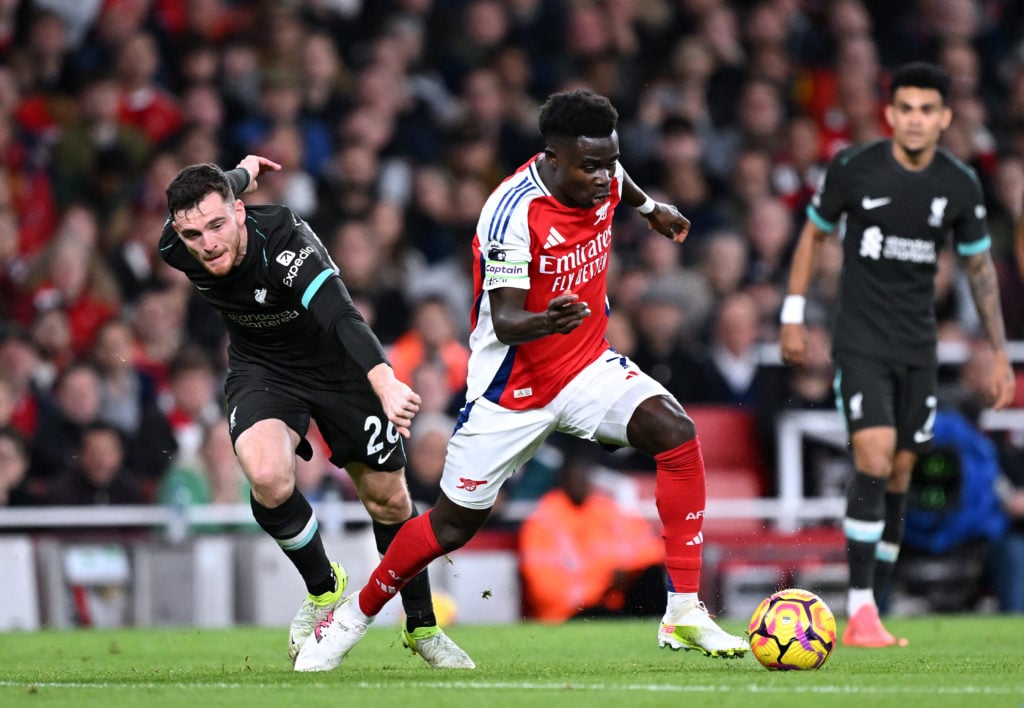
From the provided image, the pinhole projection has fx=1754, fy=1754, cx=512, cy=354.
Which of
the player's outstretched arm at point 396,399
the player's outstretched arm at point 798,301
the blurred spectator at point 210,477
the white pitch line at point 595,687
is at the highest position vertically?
Answer: the player's outstretched arm at point 798,301

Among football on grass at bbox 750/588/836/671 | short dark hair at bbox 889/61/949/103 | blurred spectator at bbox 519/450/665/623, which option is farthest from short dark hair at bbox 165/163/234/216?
blurred spectator at bbox 519/450/665/623

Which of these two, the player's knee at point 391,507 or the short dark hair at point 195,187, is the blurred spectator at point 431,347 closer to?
the player's knee at point 391,507

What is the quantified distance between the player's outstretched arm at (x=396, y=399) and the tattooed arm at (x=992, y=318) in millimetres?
3790

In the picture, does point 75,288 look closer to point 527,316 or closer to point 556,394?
point 556,394

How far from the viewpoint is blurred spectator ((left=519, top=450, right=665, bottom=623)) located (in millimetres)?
11727

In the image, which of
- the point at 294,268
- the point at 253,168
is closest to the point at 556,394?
the point at 294,268

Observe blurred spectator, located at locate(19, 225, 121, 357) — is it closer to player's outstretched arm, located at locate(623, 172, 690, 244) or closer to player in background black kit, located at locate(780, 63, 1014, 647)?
player in background black kit, located at locate(780, 63, 1014, 647)

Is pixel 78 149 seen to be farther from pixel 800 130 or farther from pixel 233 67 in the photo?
pixel 800 130

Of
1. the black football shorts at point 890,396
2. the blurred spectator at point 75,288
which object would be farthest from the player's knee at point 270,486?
the blurred spectator at point 75,288

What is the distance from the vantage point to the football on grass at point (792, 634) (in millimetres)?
6938

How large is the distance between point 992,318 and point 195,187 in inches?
167

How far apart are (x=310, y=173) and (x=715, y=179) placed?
136 inches

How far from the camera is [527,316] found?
6.66 metres

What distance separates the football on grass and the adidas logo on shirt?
1.67 m
